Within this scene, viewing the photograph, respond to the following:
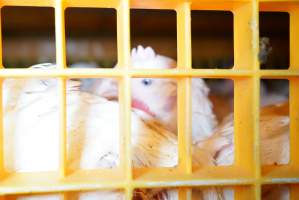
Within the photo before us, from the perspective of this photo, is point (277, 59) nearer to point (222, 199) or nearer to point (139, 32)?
point (139, 32)

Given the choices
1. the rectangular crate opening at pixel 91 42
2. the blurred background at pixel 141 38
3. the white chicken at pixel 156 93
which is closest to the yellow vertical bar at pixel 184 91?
the white chicken at pixel 156 93

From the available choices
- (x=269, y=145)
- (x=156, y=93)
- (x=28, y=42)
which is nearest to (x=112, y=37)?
(x=28, y=42)

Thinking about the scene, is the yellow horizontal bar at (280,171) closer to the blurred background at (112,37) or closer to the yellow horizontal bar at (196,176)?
the yellow horizontal bar at (196,176)

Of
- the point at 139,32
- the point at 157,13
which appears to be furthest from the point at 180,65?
the point at 139,32

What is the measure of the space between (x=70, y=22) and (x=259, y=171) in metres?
1.36

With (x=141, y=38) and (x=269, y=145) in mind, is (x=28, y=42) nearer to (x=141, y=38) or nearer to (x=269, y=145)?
(x=141, y=38)

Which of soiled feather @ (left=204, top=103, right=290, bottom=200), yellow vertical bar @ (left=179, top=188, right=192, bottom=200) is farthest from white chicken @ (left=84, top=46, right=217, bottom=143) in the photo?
yellow vertical bar @ (left=179, top=188, right=192, bottom=200)

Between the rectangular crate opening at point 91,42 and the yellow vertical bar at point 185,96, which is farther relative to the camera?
the rectangular crate opening at point 91,42

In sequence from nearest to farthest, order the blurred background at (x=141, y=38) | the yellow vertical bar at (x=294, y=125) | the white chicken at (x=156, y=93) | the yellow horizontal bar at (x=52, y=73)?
1. the yellow horizontal bar at (x=52, y=73)
2. the yellow vertical bar at (x=294, y=125)
3. the white chicken at (x=156, y=93)
4. the blurred background at (x=141, y=38)

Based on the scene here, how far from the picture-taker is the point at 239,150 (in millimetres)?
713

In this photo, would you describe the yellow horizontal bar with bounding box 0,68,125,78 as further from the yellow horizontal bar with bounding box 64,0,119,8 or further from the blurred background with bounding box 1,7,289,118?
the blurred background with bounding box 1,7,289,118

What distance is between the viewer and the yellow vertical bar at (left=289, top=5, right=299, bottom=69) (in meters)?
0.71

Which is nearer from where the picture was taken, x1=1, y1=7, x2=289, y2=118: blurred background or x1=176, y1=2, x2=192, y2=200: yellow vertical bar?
x1=176, y1=2, x2=192, y2=200: yellow vertical bar

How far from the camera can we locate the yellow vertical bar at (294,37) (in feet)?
2.32
